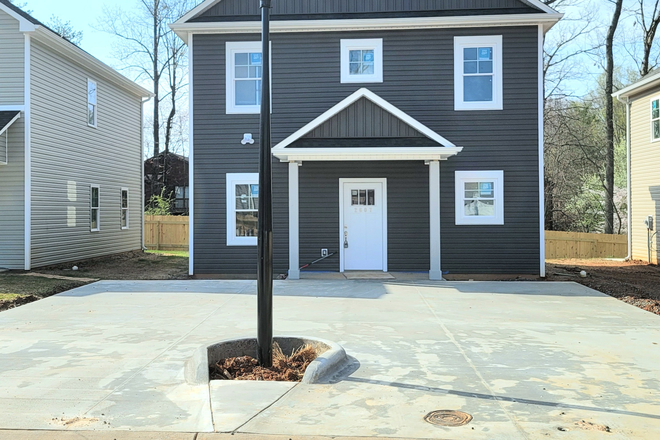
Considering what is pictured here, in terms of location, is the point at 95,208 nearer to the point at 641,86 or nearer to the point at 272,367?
the point at 272,367

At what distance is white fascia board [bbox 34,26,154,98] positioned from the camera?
15259 millimetres

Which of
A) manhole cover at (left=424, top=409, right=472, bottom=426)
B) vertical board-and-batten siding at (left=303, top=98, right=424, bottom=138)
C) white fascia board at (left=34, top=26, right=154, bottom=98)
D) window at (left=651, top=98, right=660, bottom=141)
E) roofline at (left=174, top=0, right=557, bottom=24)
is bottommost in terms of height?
manhole cover at (left=424, top=409, right=472, bottom=426)

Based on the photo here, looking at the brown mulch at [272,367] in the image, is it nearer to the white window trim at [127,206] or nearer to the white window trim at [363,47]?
the white window trim at [363,47]

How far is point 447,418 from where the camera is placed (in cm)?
457

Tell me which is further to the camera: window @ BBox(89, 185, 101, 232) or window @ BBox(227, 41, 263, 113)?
window @ BBox(89, 185, 101, 232)

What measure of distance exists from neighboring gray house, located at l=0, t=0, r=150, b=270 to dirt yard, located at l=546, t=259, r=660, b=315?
43.3 feet

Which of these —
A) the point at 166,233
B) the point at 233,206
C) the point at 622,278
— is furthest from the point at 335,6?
the point at 166,233

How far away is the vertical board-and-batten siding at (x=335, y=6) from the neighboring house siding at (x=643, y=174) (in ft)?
26.4

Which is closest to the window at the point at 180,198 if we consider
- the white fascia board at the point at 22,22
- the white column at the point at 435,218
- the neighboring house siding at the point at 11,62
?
the neighboring house siding at the point at 11,62

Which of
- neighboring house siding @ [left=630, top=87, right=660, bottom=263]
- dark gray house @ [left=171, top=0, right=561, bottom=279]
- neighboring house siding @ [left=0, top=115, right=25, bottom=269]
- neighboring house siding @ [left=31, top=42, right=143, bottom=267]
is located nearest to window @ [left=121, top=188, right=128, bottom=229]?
neighboring house siding @ [left=31, top=42, right=143, bottom=267]

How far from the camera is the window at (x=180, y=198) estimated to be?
39588mm

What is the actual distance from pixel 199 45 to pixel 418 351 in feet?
33.9

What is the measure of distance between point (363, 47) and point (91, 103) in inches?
377

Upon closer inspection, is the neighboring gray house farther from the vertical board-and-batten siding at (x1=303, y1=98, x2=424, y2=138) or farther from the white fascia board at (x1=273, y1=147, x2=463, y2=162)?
the vertical board-and-batten siding at (x1=303, y1=98, x2=424, y2=138)
